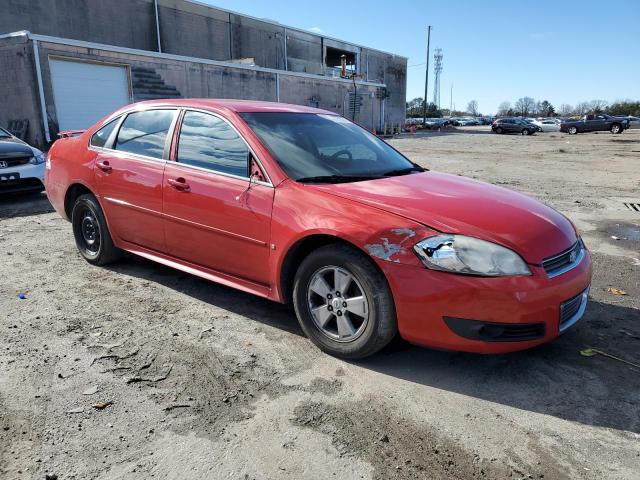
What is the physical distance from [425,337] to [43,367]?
2.36 meters

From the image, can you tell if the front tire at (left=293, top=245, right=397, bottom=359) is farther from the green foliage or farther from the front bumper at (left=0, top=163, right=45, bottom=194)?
the green foliage

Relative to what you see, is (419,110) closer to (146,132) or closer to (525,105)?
(525,105)

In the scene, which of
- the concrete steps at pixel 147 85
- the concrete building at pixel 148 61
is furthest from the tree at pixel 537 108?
the concrete steps at pixel 147 85

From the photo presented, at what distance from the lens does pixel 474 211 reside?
122 inches

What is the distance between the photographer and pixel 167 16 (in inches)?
1261

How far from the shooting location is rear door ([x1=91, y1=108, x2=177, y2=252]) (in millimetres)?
4238

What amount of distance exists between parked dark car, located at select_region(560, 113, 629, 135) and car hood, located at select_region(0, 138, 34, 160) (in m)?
42.8

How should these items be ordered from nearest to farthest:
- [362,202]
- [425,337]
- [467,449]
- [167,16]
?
[467,449]
[425,337]
[362,202]
[167,16]

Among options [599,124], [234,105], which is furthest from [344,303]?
[599,124]

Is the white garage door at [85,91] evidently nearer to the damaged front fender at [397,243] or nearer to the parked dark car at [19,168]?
the parked dark car at [19,168]

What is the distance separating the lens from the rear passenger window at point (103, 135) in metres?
4.88

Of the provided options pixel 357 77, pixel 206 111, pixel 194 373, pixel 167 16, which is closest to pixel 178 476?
pixel 194 373

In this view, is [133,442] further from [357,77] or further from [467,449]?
[357,77]

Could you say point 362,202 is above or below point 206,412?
above
